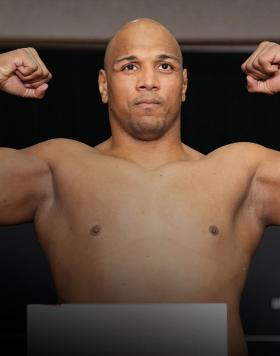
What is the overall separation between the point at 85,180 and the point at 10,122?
49cm

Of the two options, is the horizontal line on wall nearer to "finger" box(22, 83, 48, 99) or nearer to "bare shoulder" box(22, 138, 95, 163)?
"bare shoulder" box(22, 138, 95, 163)

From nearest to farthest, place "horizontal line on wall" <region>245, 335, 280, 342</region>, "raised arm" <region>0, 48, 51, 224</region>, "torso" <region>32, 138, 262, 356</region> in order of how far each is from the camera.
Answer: "torso" <region>32, 138, 262, 356</region>, "raised arm" <region>0, 48, 51, 224</region>, "horizontal line on wall" <region>245, 335, 280, 342</region>

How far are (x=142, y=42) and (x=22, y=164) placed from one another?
318mm

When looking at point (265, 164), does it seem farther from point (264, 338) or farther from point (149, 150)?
point (264, 338)

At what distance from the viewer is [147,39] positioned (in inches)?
84.5

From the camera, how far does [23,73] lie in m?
2.17

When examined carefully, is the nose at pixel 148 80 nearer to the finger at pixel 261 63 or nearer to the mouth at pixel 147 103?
the mouth at pixel 147 103

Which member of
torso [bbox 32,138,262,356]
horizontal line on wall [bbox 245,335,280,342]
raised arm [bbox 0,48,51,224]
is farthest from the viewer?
horizontal line on wall [bbox 245,335,280,342]

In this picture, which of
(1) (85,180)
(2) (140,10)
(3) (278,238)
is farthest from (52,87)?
(3) (278,238)

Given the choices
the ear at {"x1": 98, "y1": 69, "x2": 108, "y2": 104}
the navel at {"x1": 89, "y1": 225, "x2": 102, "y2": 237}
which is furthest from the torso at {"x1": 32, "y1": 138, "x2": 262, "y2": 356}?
the ear at {"x1": 98, "y1": 69, "x2": 108, "y2": 104}

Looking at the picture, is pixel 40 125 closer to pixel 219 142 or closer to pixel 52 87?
pixel 52 87

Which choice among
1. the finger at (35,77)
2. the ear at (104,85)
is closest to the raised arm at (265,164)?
the ear at (104,85)

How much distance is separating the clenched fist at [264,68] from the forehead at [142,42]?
142 mm

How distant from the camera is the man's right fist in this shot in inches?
85.0
